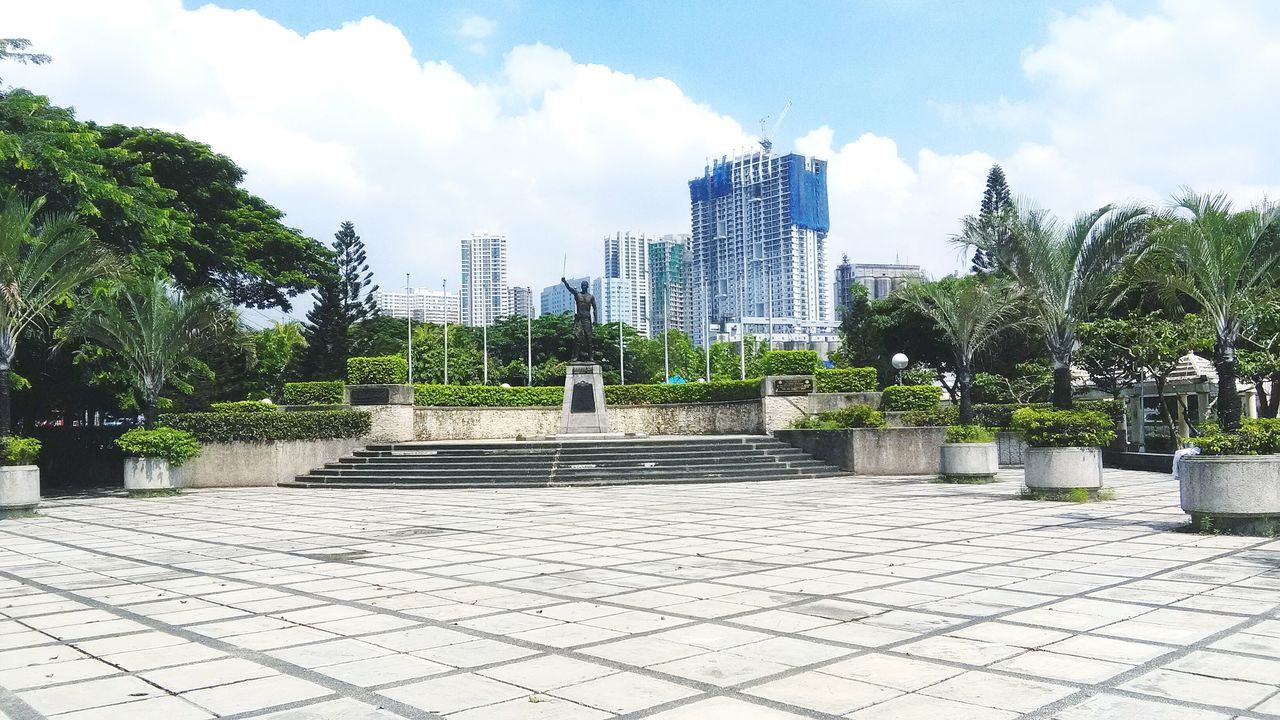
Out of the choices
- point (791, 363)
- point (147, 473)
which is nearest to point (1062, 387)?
point (791, 363)

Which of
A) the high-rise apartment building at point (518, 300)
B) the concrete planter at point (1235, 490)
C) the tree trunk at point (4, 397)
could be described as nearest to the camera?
the concrete planter at point (1235, 490)

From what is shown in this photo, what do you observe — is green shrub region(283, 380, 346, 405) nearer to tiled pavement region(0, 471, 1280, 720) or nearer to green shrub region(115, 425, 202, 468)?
green shrub region(115, 425, 202, 468)

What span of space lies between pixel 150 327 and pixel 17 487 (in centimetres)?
435

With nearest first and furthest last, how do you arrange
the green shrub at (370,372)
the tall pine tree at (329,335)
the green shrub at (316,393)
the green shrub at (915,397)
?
the green shrub at (915,397)
the green shrub at (316,393)
the green shrub at (370,372)
the tall pine tree at (329,335)

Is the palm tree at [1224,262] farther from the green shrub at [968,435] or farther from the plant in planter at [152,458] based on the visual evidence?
the plant in planter at [152,458]

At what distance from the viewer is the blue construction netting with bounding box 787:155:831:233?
107250mm

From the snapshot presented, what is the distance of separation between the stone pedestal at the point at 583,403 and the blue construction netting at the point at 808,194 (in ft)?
270

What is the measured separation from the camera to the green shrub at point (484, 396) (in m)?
26.1

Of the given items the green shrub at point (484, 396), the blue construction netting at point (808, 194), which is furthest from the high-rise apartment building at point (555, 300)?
the green shrub at point (484, 396)

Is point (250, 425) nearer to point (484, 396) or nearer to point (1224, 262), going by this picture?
point (484, 396)

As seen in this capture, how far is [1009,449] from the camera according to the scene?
22125mm

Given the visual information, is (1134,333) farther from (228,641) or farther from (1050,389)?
(228,641)

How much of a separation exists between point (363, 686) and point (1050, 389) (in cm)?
2424

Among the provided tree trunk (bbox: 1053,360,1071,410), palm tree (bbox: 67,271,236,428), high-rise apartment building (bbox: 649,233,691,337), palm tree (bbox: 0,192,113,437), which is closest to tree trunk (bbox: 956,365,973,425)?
tree trunk (bbox: 1053,360,1071,410)
